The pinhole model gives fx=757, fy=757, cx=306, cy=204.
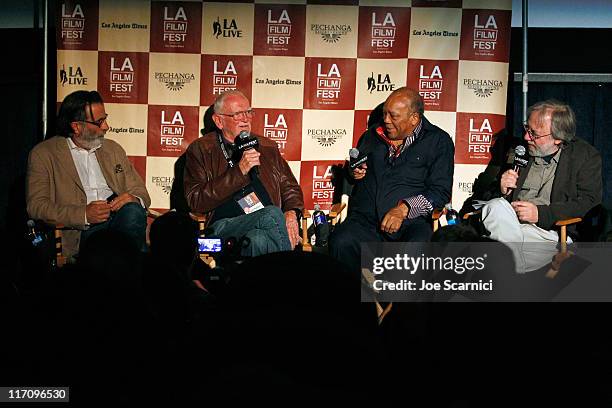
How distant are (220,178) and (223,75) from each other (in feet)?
3.19

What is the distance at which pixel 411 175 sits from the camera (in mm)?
4742

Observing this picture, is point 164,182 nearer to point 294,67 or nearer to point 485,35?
point 294,67

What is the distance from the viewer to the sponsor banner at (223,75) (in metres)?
5.30

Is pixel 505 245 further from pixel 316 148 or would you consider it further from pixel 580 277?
pixel 316 148

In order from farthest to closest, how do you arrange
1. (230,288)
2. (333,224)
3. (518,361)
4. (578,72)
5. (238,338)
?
(578,72)
(333,224)
(518,361)
(230,288)
(238,338)

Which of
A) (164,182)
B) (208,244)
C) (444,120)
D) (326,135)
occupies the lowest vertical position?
(208,244)

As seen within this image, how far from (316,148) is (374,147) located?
0.59 meters

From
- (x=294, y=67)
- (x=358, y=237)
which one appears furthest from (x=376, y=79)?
(x=358, y=237)

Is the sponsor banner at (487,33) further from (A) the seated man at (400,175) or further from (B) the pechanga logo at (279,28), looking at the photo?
(B) the pechanga logo at (279,28)

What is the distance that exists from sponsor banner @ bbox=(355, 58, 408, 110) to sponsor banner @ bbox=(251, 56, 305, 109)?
41 centimetres

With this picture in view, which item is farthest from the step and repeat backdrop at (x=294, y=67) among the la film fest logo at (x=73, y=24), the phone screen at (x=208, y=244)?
the phone screen at (x=208, y=244)

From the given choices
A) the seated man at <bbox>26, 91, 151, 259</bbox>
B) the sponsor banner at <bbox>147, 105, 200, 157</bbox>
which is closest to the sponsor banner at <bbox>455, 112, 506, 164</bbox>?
the sponsor banner at <bbox>147, 105, 200, 157</bbox>

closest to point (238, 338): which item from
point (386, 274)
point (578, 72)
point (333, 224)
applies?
point (386, 274)

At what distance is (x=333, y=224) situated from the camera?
5242 mm
